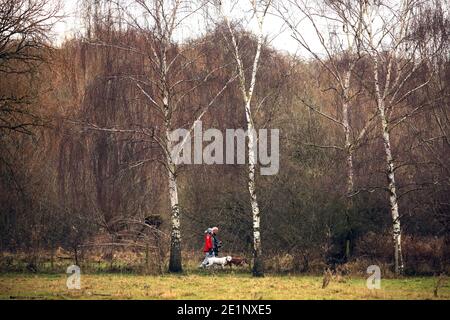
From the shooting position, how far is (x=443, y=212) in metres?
25.3

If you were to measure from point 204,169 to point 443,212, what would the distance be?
8636 millimetres

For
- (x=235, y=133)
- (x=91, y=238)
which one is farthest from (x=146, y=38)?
(x=91, y=238)

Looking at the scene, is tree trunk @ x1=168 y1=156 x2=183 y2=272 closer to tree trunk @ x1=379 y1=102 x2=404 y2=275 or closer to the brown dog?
the brown dog

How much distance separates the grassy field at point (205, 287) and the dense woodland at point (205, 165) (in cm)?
208

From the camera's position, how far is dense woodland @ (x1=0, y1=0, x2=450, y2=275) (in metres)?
24.6

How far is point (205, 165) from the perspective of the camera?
28.3 m

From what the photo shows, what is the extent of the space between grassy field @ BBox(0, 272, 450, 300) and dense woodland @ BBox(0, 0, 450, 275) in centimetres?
208

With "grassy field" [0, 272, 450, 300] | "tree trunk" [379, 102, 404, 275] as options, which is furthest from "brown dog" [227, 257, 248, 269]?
"tree trunk" [379, 102, 404, 275]

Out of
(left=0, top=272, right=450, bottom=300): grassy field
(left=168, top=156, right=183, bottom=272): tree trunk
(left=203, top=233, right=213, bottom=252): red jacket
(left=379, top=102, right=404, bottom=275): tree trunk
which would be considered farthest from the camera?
(left=203, top=233, right=213, bottom=252): red jacket

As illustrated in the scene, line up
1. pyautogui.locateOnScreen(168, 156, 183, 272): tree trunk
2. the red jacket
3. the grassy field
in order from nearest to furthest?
the grassy field < pyautogui.locateOnScreen(168, 156, 183, 272): tree trunk < the red jacket

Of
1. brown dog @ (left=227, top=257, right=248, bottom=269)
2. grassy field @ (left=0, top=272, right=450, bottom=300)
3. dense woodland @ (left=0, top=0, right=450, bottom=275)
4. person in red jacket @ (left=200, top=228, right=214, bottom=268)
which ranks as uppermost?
dense woodland @ (left=0, top=0, right=450, bottom=275)

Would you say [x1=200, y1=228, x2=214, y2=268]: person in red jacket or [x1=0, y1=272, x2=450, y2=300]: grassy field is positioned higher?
[x1=200, y1=228, x2=214, y2=268]: person in red jacket

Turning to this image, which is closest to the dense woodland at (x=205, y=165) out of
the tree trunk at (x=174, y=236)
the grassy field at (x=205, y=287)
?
the tree trunk at (x=174, y=236)

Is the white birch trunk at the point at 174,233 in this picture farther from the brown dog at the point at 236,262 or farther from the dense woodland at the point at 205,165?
the brown dog at the point at 236,262
